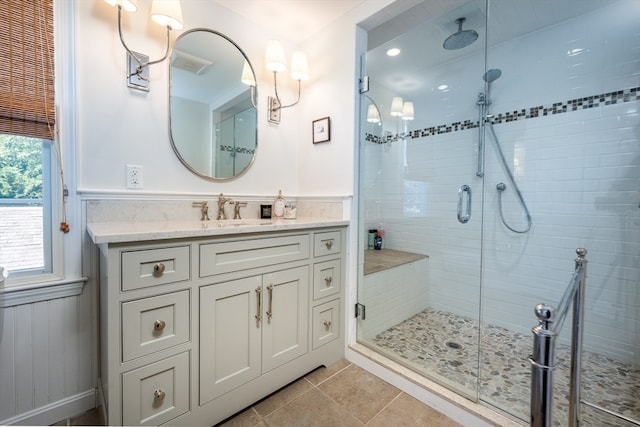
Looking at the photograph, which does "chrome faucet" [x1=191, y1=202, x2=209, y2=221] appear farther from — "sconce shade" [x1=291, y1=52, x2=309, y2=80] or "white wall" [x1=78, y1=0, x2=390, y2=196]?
"sconce shade" [x1=291, y1=52, x2=309, y2=80]

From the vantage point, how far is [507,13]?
5.97ft

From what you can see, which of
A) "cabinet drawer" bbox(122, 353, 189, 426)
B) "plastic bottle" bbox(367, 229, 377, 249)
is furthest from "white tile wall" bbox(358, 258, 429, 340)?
"cabinet drawer" bbox(122, 353, 189, 426)

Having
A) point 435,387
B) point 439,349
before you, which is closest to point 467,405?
point 435,387

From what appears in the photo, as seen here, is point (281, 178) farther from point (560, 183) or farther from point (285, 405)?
point (560, 183)

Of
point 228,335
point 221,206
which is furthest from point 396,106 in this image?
point 228,335

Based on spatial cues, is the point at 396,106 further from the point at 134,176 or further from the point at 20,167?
the point at 20,167

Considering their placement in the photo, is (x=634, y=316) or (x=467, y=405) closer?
(x=467, y=405)

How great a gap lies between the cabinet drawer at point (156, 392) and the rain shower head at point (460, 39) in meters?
2.57

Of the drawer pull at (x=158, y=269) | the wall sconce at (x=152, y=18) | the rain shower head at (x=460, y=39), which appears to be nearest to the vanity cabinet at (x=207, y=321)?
the drawer pull at (x=158, y=269)

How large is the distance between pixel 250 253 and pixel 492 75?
2.22 meters

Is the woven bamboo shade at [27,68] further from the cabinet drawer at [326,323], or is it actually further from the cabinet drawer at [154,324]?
the cabinet drawer at [326,323]

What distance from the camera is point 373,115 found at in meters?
2.15

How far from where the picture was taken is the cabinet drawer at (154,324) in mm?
1019

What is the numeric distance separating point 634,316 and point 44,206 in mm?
3195
